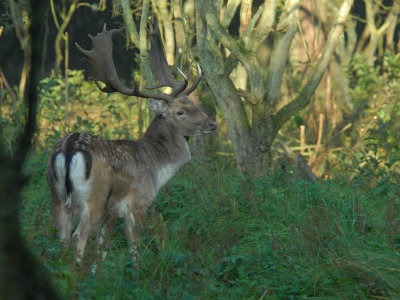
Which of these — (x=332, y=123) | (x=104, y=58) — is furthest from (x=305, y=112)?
(x=104, y=58)

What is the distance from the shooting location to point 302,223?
535 centimetres

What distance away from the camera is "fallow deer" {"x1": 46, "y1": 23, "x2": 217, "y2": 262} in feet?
15.0

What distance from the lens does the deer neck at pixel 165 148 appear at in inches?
234

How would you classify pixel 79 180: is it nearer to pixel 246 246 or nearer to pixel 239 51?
pixel 246 246

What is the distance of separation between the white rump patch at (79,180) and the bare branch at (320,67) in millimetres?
3770

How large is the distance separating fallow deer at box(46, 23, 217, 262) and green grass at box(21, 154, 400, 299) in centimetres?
22

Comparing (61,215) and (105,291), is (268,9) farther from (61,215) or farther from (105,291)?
(105,291)

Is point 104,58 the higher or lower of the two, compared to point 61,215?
higher

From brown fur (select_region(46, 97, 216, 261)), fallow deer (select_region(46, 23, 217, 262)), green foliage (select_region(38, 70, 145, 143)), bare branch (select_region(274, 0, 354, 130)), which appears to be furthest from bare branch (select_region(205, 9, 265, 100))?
green foliage (select_region(38, 70, 145, 143))

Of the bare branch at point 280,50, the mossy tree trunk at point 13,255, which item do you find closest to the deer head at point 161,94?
the bare branch at point 280,50

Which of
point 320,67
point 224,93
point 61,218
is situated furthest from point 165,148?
point 320,67

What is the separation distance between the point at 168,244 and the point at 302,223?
136 cm

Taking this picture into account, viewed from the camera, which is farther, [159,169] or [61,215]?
[159,169]

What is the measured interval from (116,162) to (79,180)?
0.63 metres
